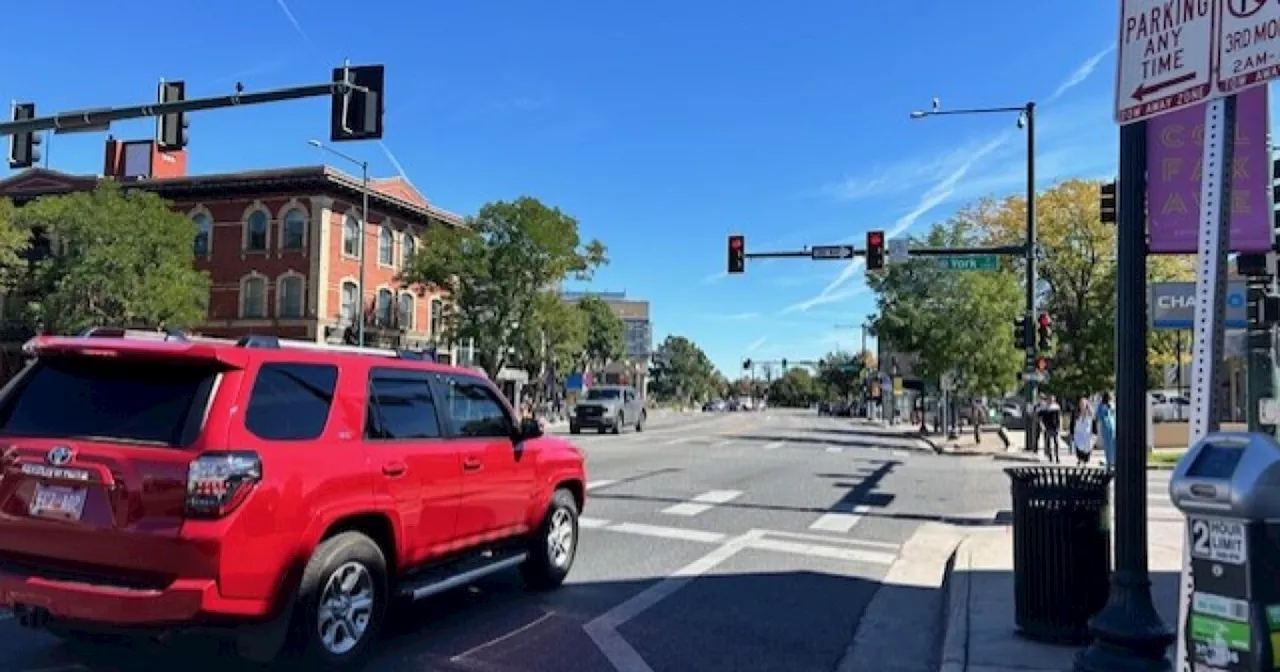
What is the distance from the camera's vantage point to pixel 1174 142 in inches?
221

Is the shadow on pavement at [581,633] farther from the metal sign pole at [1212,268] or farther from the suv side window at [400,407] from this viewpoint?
the metal sign pole at [1212,268]

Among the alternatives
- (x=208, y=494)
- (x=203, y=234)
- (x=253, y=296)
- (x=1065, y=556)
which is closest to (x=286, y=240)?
(x=253, y=296)

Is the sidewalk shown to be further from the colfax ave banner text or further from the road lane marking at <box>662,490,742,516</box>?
the road lane marking at <box>662,490,742,516</box>

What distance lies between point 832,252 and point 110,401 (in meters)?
24.9

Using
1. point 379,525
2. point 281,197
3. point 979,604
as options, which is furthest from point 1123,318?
point 281,197

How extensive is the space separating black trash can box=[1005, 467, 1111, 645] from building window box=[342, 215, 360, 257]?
159ft

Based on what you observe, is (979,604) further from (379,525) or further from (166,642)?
(166,642)

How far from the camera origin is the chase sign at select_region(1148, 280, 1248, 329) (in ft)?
40.8

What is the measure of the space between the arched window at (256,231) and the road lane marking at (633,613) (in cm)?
4570

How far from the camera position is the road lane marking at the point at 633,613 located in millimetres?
6270

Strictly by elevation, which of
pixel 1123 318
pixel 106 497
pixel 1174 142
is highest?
pixel 1174 142

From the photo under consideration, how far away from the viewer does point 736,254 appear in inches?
1159

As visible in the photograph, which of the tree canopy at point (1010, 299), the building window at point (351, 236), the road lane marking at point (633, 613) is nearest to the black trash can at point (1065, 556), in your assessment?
the road lane marking at point (633, 613)

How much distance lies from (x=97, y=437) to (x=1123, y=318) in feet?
17.2
